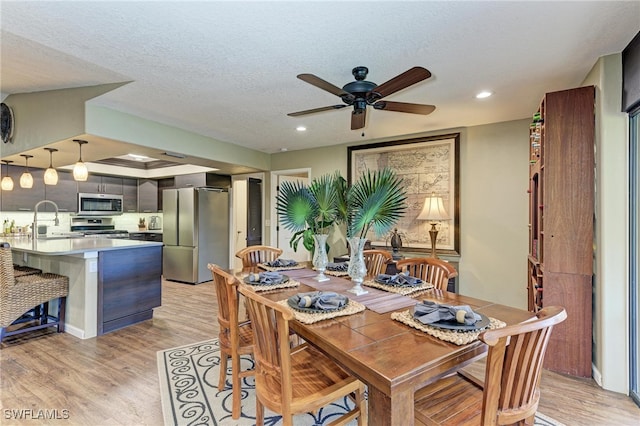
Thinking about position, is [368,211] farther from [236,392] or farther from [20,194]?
[20,194]

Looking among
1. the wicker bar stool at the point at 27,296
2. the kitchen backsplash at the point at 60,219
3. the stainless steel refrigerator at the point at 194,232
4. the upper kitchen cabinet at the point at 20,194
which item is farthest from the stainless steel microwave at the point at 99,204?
the wicker bar stool at the point at 27,296

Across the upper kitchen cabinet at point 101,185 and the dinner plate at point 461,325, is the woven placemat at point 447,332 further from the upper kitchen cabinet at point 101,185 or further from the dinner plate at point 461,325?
the upper kitchen cabinet at point 101,185

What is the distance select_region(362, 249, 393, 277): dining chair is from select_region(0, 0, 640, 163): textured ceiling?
156cm

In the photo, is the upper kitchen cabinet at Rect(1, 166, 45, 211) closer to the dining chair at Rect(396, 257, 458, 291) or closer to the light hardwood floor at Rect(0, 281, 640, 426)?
the light hardwood floor at Rect(0, 281, 640, 426)

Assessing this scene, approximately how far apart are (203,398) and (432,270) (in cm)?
195

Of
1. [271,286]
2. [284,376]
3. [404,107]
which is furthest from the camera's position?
[404,107]

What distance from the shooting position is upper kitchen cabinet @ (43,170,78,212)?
564cm

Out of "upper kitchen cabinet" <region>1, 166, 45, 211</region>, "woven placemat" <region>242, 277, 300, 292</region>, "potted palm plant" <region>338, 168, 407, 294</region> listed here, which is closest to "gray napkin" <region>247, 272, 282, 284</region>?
"woven placemat" <region>242, 277, 300, 292</region>

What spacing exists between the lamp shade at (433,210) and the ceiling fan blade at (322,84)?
223cm

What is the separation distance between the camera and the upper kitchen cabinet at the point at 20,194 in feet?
16.8

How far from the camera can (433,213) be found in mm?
3939

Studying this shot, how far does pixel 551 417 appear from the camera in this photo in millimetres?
1991

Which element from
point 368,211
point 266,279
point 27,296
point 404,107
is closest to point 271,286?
point 266,279

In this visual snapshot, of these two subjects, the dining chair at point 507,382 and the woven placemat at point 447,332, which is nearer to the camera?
the dining chair at point 507,382
